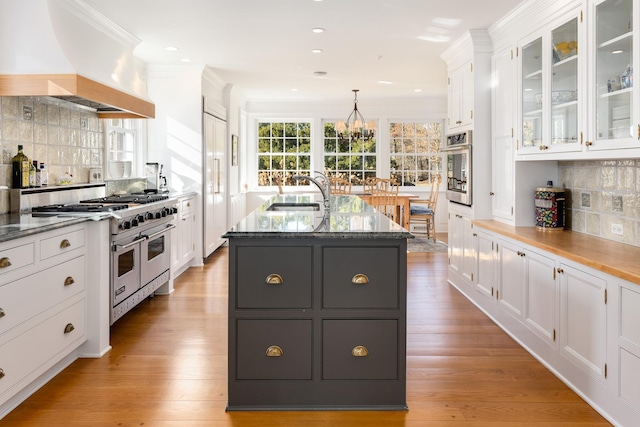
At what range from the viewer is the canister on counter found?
146 inches

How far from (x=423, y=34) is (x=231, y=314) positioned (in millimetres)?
3460

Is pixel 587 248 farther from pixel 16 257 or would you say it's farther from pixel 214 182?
pixel 214 182

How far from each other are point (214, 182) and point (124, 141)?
144 cm

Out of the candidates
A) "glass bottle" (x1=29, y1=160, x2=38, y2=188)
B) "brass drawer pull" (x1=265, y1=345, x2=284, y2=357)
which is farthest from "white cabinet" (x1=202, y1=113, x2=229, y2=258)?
"brass drawer pull" (x1=265, y1=345, x2=284, y2=357)

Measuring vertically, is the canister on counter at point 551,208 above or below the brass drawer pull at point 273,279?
above

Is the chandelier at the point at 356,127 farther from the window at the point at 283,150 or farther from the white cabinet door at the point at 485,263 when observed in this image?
the white cabinet door at the point at 485,263

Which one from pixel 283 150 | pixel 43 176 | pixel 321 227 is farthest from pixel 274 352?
pixel 283 150

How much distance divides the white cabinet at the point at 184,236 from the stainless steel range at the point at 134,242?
0.53m

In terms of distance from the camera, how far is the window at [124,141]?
5.21 meters

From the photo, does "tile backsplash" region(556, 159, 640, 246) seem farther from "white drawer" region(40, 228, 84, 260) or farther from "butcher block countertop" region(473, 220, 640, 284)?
"white drawer" region(40, 228, 84, 260)

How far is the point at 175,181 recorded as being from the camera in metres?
6.34

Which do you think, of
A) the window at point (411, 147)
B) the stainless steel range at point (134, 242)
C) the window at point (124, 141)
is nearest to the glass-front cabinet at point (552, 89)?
the stainless steel range at point (134, 242)

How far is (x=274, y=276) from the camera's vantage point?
2504mm

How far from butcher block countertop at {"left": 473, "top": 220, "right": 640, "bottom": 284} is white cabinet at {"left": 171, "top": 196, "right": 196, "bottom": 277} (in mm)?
3267
